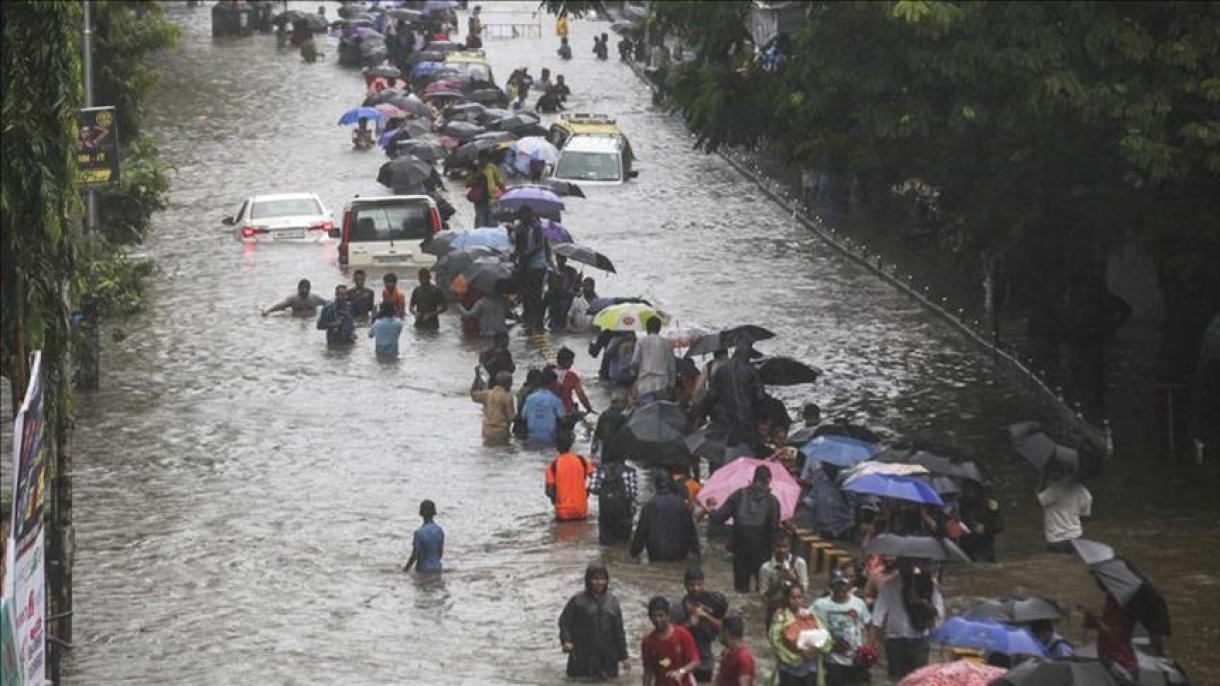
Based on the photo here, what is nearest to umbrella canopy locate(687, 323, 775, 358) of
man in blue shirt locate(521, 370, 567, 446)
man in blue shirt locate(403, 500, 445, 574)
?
man in blue shirt locate(521, 370, 567, 446)

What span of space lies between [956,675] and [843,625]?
1763mm

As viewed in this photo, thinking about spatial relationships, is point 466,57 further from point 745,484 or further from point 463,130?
point 745,484

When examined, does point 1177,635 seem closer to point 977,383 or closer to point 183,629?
point 183,629

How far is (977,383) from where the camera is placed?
3606cm

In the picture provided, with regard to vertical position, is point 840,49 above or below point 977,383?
above

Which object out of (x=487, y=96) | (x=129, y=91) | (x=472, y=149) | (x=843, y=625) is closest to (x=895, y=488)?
(x=843, y=625)

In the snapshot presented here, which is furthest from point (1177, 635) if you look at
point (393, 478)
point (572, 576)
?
point (393, 478)

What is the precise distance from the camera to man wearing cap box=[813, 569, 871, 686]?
20406 millimetres

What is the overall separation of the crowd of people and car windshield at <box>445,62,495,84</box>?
1038 inches

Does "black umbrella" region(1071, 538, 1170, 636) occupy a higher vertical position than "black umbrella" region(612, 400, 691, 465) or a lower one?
higher

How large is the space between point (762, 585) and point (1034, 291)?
557 inches

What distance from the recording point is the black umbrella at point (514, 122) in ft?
187

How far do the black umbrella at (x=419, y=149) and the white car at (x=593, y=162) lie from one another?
243cm

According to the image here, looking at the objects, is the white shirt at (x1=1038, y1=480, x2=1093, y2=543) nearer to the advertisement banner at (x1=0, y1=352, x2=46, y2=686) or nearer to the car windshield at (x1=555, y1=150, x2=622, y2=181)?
the advertisement banner at (x1=0, y1=352, x2=46, y2=686)
